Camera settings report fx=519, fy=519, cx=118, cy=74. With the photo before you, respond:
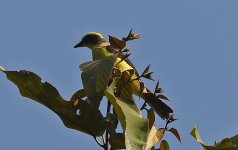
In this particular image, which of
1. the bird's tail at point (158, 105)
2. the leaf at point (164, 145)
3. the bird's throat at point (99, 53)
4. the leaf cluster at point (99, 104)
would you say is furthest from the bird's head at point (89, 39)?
the leaf at point (164, 145)

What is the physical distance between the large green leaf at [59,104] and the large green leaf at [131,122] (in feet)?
0.30

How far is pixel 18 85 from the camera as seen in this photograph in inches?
78.4

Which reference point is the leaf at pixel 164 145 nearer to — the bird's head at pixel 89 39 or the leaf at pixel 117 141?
the leaf at pixel 117 141

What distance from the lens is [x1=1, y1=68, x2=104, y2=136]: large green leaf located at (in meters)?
1.88

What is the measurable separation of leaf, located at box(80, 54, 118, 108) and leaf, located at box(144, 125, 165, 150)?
245 millimetres

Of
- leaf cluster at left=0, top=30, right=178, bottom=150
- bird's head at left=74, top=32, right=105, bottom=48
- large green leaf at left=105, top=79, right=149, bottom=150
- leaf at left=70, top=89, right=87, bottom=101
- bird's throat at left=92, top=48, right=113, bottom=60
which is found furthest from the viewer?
bird's head at left=74, top=32, right=105, bottom=48

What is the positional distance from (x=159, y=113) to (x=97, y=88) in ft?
2.38

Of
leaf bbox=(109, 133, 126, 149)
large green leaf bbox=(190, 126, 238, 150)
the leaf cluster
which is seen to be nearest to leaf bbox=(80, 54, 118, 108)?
the leaf cluster

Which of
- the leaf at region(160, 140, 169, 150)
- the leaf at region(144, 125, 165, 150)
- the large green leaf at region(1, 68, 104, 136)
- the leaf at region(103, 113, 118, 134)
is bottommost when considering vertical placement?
the leaf at region(160, 140, 169, 150)

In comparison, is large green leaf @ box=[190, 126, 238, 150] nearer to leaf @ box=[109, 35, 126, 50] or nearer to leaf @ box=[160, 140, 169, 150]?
leaf @ box=[160, 140, 169, 150]

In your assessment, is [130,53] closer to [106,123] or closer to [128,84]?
[128,84]

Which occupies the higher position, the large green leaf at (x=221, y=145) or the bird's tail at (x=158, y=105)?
the bird's tail at (x=158, y=105)

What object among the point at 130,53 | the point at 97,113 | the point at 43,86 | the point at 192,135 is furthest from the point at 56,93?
the point at 192,135

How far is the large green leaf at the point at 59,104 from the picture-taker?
188 centimetres
